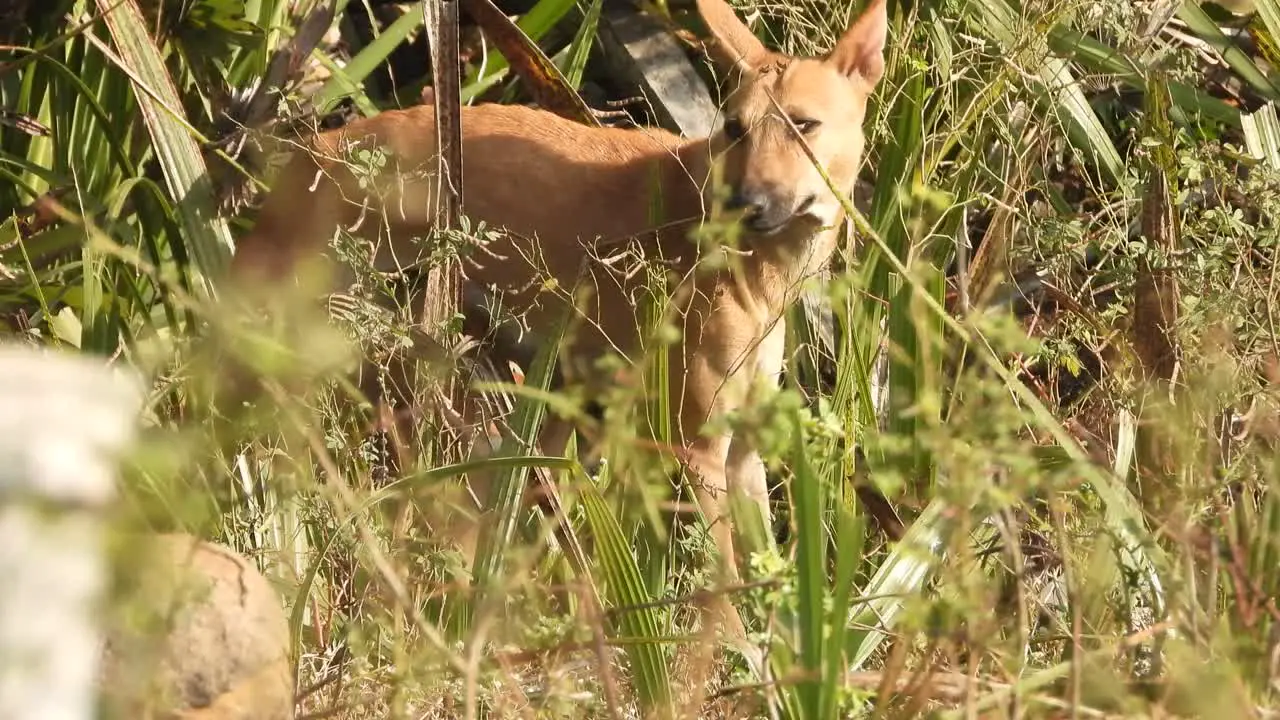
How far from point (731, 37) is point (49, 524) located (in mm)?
3615

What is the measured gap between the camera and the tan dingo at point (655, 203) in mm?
4211

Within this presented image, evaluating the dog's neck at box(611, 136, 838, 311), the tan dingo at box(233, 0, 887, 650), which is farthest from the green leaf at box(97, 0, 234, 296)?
the dog's neck at box(611, 136, 838, 311)

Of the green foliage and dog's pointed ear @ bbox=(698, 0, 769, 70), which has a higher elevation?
dog's pointed ear @ bbox=(698, 0, 769, 70)

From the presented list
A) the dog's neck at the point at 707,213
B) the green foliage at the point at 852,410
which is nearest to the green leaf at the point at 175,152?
the green foliage at the point at 852,410

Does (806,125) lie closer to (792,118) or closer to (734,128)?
(792,118)

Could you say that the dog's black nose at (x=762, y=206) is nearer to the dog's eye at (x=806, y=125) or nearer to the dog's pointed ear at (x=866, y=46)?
Answer: the dog's eye at (x=806, y=125)

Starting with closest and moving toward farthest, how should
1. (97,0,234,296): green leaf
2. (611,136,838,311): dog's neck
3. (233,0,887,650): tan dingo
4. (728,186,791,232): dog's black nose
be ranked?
(97,0,234,296): green leaf, (728,186,791,232): dog's black nose, (233,0,887,650): tan dingo, (611,136,838,311): dog's neck

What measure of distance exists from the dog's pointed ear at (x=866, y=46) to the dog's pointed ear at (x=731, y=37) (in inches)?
8.9

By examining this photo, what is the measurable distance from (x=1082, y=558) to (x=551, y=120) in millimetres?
2549

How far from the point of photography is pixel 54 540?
3.44 feet

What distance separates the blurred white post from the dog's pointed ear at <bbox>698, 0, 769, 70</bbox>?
3477 millimetres

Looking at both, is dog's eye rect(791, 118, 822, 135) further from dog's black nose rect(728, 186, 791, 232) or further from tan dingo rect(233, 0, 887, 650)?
dog's black nose rect(728, 186, 791, 232)

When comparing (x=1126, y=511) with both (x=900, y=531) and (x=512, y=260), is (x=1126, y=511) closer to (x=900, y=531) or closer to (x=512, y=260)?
(x=900, y=531)

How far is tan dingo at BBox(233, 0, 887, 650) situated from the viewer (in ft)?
13.8
